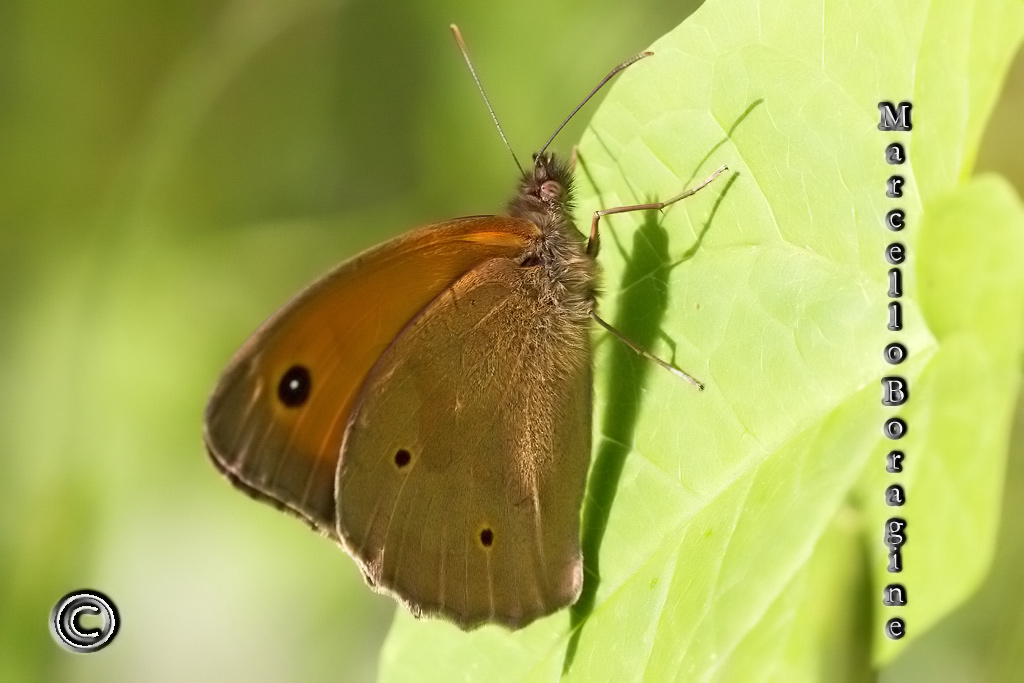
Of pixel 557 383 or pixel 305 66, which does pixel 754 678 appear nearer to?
pixel 557 383

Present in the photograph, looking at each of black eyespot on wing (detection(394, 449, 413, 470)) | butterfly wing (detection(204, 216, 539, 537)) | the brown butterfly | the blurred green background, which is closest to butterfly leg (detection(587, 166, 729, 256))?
the brown butterfly

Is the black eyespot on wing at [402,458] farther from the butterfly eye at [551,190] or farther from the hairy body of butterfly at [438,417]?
the butterfly eye at [551,190]

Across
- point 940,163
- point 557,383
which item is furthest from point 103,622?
point 940,163

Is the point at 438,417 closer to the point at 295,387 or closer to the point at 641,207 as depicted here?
the point at 295,387

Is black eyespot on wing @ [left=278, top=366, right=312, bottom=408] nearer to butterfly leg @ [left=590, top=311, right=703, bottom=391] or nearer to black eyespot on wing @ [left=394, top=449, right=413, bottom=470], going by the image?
black eyespot on wing @ [left=394, top=449, right=413, bottom=470]

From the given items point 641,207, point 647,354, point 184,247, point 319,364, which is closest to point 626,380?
point 647,354

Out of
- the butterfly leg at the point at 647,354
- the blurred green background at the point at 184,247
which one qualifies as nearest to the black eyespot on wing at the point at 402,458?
the butterfly leg at the point at 647,354
